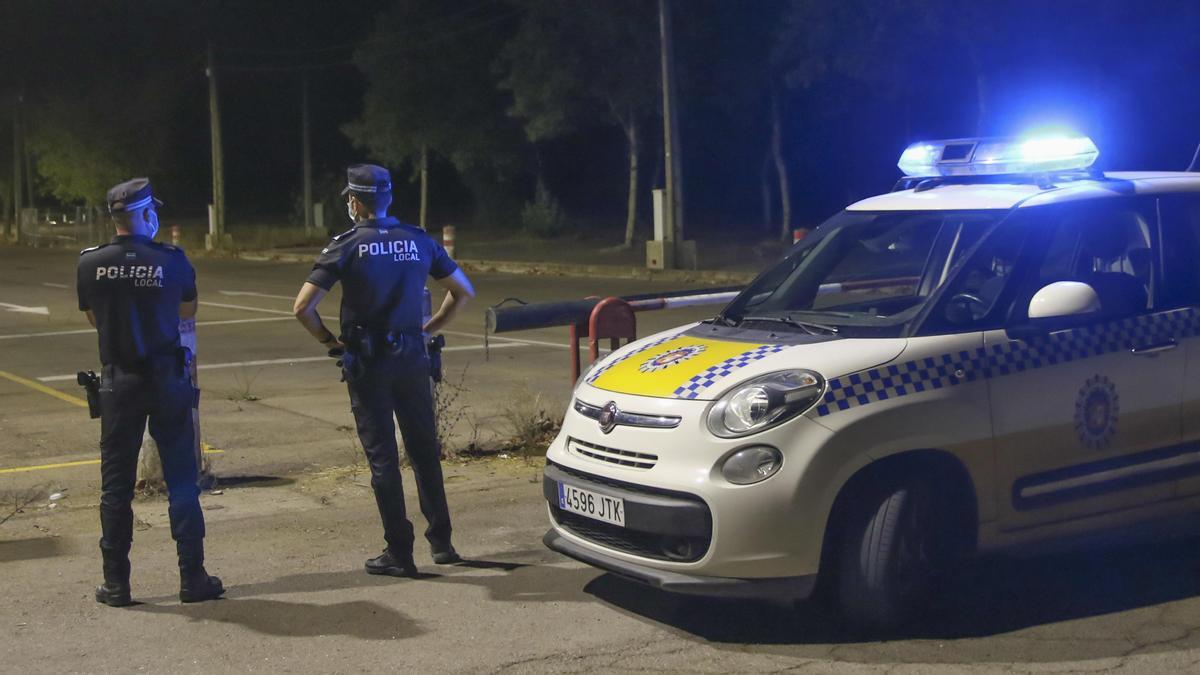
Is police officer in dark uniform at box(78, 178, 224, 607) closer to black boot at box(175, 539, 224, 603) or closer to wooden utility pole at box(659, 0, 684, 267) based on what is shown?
black boot at box(175, 539, 224, 603)

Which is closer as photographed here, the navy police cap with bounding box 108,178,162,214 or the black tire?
the black tire

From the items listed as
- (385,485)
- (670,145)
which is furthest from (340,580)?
(670,145)

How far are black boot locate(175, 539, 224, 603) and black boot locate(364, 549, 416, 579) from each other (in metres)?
0.67

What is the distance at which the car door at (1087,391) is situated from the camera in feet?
17.9

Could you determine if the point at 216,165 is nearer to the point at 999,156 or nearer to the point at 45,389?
the point at 45,389

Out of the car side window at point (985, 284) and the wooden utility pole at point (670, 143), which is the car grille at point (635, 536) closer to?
the car side window at point (985, 284)

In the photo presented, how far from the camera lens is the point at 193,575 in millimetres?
5945

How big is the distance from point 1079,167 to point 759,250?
2564 centimetres

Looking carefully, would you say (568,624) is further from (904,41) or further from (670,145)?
(904,41)

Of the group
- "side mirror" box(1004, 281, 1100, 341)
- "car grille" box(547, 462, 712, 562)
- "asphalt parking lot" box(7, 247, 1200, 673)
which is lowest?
"asphalt parking lot" box(7, 247, 1200, 673)

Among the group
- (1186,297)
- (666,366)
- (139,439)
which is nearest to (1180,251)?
(1186,297)

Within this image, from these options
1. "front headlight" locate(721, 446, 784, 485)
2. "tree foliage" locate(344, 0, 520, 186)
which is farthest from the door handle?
"tree foliage" locate(344, 0, 520, 186)

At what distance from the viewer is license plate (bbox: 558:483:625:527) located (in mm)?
Answer: 5364

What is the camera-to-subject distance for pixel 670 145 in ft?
87.2
